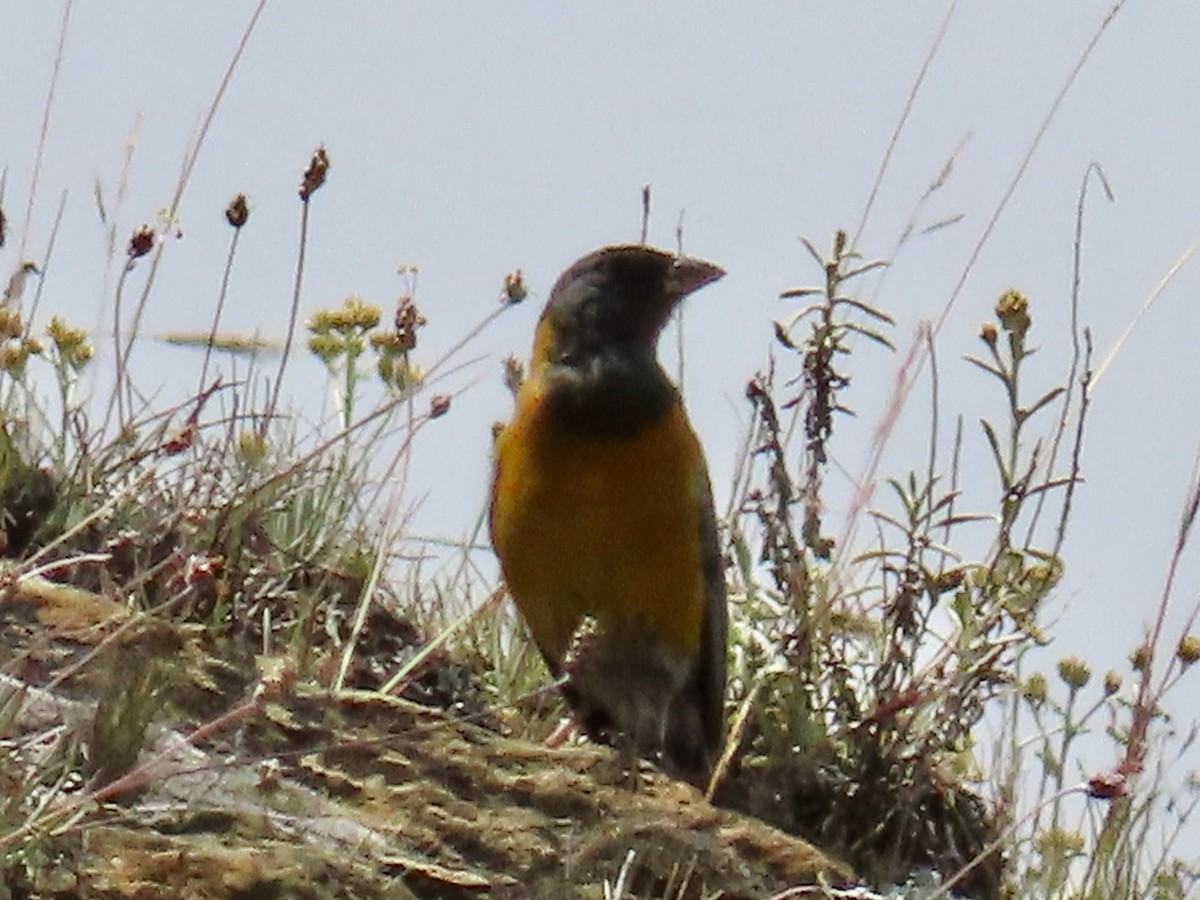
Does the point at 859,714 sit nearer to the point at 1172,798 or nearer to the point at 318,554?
the point at 1172,798

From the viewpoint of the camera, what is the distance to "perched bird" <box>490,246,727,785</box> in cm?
450

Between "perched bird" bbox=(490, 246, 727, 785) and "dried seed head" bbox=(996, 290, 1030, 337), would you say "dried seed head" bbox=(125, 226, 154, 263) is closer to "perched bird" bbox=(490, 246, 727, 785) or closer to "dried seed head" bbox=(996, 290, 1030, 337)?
"perched bird" bbox=(490, 246, 727, 785)

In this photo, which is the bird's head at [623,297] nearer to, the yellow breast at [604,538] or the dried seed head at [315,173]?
the yellow breast at [604,538]

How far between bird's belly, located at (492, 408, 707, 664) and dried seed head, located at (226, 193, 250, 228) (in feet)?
2.87

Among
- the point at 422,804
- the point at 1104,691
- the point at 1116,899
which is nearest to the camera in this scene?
the point at 422,804

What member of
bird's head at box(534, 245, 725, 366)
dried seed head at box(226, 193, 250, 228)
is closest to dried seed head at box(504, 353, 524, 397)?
bird's head at box(534, 245, 725, 366)

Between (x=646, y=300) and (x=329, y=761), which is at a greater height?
(x=646, y=300)

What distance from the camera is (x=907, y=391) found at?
460 centimetres

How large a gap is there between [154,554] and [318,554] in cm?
37

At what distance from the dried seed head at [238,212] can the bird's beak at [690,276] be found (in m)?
1.29

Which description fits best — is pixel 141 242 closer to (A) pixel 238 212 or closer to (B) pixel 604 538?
(A) pixel 238 212

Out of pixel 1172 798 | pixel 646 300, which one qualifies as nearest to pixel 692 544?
pixel 646 300

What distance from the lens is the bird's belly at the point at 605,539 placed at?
14.7 ft

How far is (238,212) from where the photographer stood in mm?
4047
